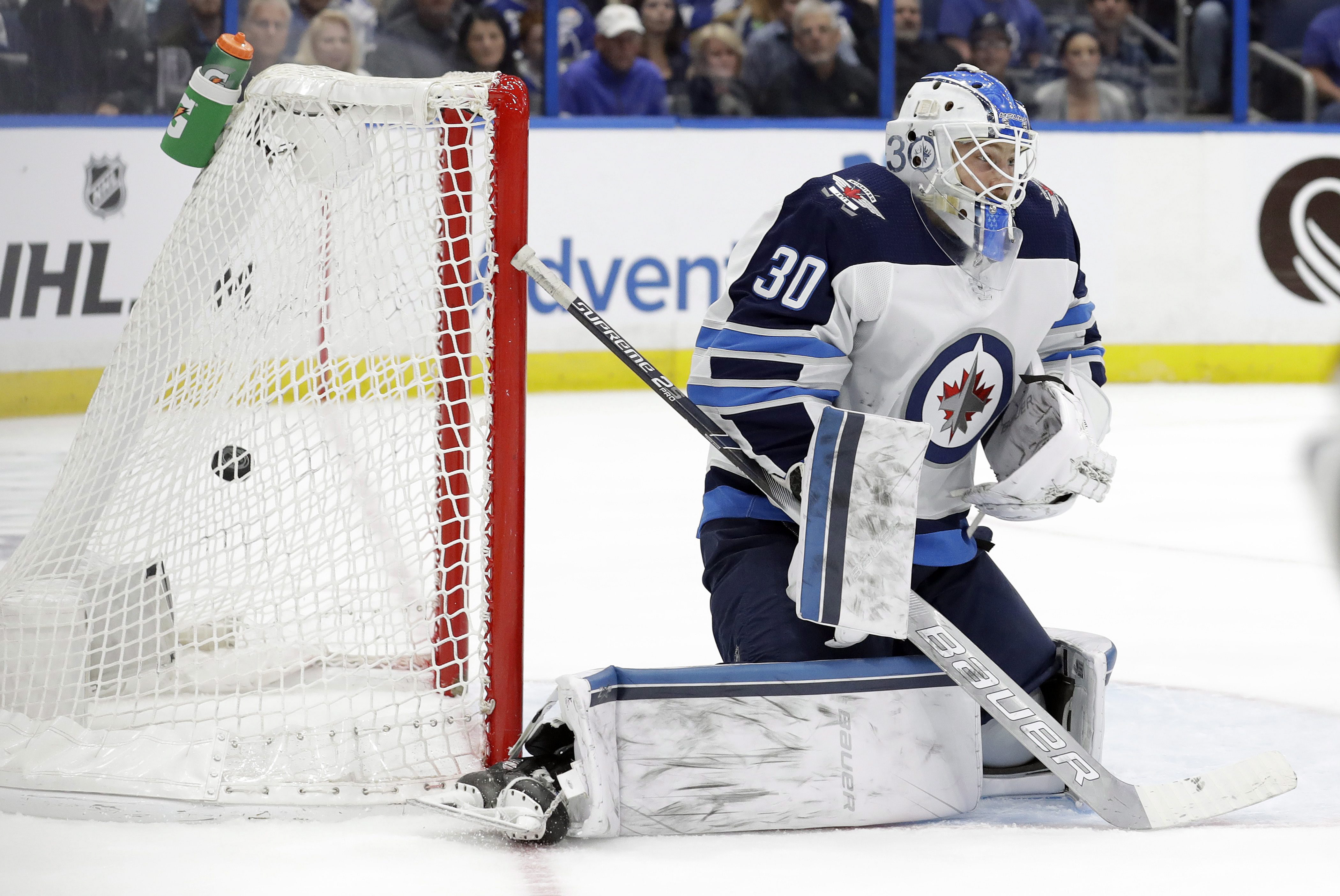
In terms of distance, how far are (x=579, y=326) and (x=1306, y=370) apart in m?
2.90

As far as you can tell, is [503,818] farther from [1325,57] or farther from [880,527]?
[1325,57]

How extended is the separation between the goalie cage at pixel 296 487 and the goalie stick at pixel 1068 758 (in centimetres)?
18

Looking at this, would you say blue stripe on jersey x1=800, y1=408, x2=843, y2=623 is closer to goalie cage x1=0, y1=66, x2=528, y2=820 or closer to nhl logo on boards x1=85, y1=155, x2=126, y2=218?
goalie cage x1=0, y1=66, x2=528, y2=820

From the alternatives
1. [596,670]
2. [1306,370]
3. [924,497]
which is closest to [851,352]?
[924,497]

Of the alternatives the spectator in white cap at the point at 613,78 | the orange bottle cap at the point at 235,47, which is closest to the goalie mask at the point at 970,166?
the orange bottle cap at the point at 235,47

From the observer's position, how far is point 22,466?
4.39m

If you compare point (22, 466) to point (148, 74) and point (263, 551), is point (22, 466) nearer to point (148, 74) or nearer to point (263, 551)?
point (148, 74)

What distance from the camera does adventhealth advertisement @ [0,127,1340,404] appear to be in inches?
212

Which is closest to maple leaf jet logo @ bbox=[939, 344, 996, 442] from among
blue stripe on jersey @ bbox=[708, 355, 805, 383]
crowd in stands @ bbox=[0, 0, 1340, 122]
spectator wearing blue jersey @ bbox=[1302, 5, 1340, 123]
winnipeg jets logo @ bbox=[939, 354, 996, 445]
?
winnipeg jets logo @ bbox=[939, 354, 996, 445]

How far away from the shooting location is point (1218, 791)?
195cm

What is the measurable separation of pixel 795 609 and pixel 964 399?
0.35 meters

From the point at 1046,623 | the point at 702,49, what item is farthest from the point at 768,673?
the point at 702,49

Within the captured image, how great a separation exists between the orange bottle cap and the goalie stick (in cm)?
47

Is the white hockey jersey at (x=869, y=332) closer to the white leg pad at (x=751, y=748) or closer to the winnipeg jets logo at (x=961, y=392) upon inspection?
the winnipeg jets logo at (x=961, y=392)
